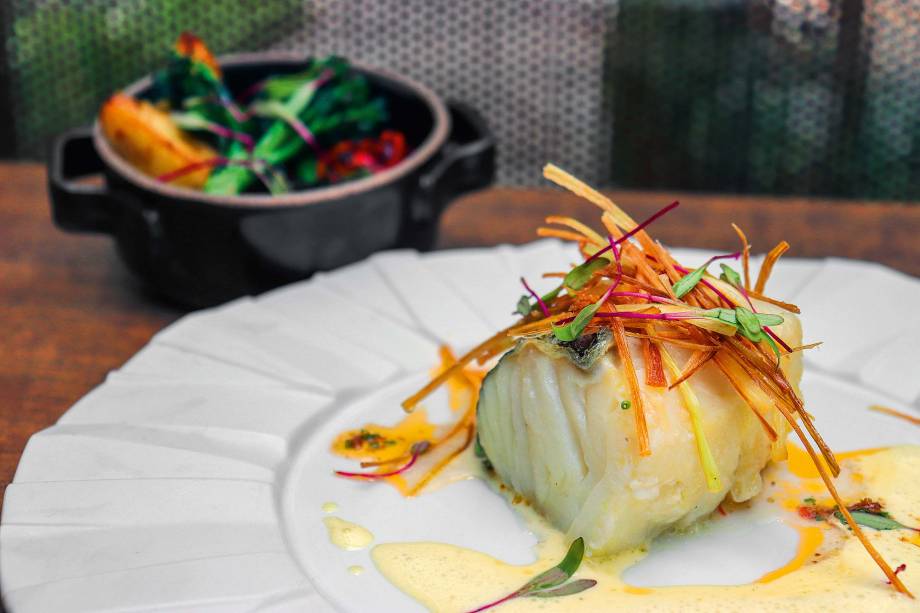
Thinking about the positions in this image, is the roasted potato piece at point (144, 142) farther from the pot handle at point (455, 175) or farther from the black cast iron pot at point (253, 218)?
the pot handle at point (455, 175)

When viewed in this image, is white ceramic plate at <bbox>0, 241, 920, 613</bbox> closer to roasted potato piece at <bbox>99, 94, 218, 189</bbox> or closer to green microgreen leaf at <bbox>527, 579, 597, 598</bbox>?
green microgreen leaf at <bbox>527, 579, 597, 598</bbox>

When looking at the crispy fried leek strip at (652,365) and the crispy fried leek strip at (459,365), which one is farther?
the crispy fried leek strip at (459,365)

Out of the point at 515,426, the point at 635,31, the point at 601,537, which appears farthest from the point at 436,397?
the point at 635,31

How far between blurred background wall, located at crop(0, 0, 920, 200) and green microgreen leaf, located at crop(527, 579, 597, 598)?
176 cm

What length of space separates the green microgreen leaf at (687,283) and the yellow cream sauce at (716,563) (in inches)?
9.7

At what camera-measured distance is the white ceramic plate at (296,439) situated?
1.07m

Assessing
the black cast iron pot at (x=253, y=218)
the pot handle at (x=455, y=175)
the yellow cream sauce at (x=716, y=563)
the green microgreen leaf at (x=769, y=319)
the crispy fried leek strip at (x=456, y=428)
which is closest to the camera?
the yellow cream sauce at (x=716, y=563)

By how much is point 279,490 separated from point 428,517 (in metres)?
0.17

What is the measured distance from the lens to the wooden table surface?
160 centimetres

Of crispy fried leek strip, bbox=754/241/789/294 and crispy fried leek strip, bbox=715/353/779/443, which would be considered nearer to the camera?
crispy fried leek strip, bbox=715/353/779/443

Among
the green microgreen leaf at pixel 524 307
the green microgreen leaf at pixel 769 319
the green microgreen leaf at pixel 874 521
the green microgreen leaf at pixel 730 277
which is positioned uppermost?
the green microgreen leaf at pixel 769 319

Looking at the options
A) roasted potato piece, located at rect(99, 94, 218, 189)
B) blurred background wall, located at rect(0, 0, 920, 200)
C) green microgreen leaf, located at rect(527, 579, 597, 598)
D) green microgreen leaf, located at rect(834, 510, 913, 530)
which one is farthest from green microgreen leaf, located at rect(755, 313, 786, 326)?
blurred background wall, located at rect(0, 0, 920, 200)

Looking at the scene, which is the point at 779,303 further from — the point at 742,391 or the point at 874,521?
the point at 874,521

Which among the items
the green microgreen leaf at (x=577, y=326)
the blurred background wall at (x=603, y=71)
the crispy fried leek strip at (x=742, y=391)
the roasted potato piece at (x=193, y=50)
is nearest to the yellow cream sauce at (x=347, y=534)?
the green microgreen leaf at (x=577, y=326)
